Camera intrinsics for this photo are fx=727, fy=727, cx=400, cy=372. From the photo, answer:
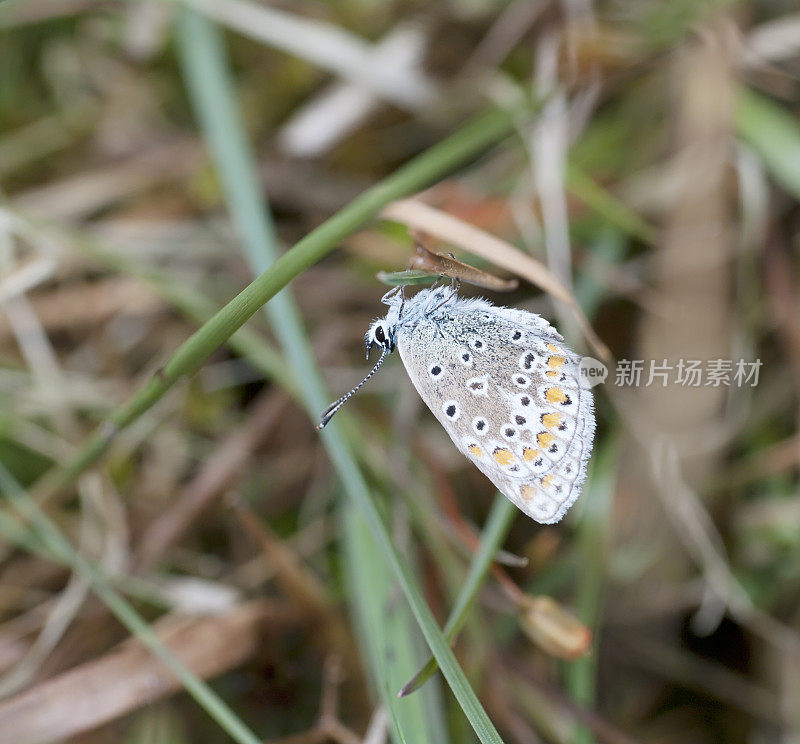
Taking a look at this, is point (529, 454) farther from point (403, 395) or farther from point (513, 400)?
point (403, 395)

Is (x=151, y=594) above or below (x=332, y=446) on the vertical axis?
below

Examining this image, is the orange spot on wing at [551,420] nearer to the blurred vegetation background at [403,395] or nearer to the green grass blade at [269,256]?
the green grass blade at [269,256]

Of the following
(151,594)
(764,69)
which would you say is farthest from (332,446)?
(764,69)

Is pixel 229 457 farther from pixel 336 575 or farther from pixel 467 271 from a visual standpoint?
pixel 467 271

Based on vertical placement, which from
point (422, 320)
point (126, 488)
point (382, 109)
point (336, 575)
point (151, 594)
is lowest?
point (336, 575)

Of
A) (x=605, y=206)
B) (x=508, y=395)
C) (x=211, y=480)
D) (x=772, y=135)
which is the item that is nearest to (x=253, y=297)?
(x=508, y=395)

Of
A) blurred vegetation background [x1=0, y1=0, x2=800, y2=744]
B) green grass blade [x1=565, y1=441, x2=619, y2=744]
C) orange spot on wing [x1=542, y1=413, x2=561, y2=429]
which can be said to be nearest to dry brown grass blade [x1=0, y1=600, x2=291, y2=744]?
blurred vegetation background [x1=0, y1=0, x2=800, y2=744]
